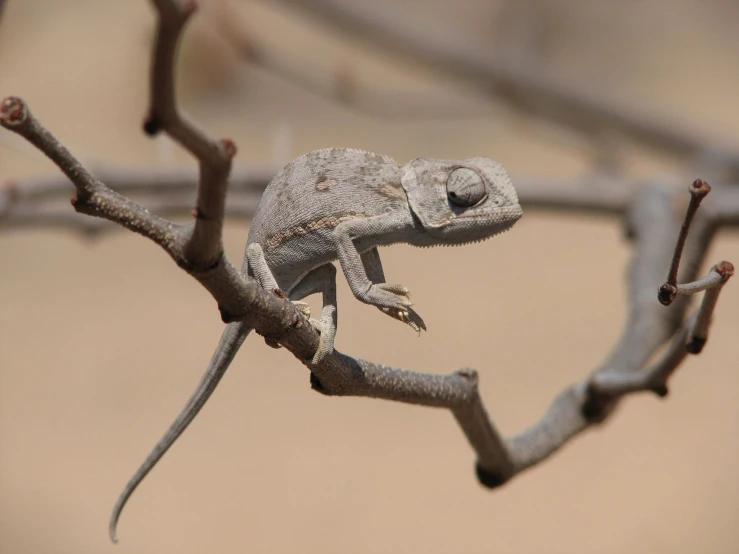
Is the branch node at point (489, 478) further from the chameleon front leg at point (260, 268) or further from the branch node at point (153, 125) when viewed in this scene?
the branch node at point (153, 125)

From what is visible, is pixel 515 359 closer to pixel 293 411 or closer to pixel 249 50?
pixel 293 411

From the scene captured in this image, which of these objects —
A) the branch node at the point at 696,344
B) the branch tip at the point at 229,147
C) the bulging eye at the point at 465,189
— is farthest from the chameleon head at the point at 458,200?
the branch tip at the point at 229,147

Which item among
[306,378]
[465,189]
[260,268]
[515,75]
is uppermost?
[515,75]

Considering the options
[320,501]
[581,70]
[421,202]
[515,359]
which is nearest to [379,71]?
[581,70]

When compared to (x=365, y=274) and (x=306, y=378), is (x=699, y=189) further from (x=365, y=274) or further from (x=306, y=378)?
(x=306, y=378)

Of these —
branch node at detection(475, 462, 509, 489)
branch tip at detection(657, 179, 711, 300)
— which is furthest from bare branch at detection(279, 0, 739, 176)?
branch tip at detection(657, 179, 711, 300)

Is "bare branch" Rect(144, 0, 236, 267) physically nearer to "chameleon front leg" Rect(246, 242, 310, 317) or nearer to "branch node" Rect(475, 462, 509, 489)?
"chameleon front leg" Rect(246, 242, 310, 317)

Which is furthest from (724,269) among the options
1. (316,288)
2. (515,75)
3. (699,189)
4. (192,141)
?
(515,75)
